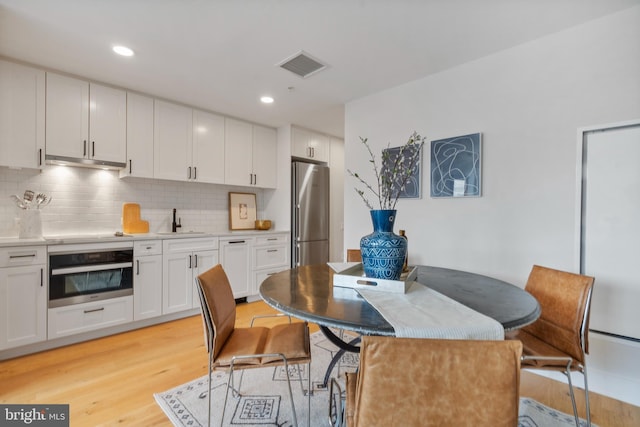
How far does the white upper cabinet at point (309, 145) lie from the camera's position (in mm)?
4480

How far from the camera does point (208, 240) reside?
356 cm

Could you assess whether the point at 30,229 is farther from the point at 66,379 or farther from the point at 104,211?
the point at 66,379

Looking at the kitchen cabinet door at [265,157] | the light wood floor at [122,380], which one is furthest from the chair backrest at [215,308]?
the kitchen cabinet door at [265,157]

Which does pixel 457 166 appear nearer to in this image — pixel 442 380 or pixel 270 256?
pixel 442 380

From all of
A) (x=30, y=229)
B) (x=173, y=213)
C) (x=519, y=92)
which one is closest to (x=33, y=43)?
(x=30, y=229)

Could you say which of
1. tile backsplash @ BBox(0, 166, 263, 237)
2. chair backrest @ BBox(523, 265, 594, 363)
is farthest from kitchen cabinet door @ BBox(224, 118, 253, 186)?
chair backrest @ BBox(523, 265, 594, 363)

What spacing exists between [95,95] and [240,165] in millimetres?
1724

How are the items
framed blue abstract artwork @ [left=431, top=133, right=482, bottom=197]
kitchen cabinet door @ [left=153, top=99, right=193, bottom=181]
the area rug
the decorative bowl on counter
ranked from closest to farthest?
the area rug → framed blue abstract artwork @ [left=431, top=133, right=482, bottom=197] → kitchen cabinet door @ [left=153, top=99, right=193, bottom=181] → the decorative bowl on counter

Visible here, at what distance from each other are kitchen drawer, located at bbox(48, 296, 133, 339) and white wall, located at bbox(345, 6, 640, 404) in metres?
2.88

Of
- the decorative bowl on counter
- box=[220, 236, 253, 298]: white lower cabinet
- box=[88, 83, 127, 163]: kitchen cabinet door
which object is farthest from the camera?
the decorative bowl on counter

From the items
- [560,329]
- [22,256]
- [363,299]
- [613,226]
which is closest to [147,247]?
[22,256]

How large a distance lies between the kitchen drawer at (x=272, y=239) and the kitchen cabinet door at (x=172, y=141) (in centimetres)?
122

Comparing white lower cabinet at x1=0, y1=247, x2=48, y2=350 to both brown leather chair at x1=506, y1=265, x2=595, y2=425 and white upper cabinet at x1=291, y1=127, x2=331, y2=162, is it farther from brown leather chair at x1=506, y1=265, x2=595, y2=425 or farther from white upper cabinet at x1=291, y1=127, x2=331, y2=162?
brown leather chair at x1=506, y1=265, x2=595, y2=425

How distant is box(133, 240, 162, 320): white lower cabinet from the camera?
3.01m
